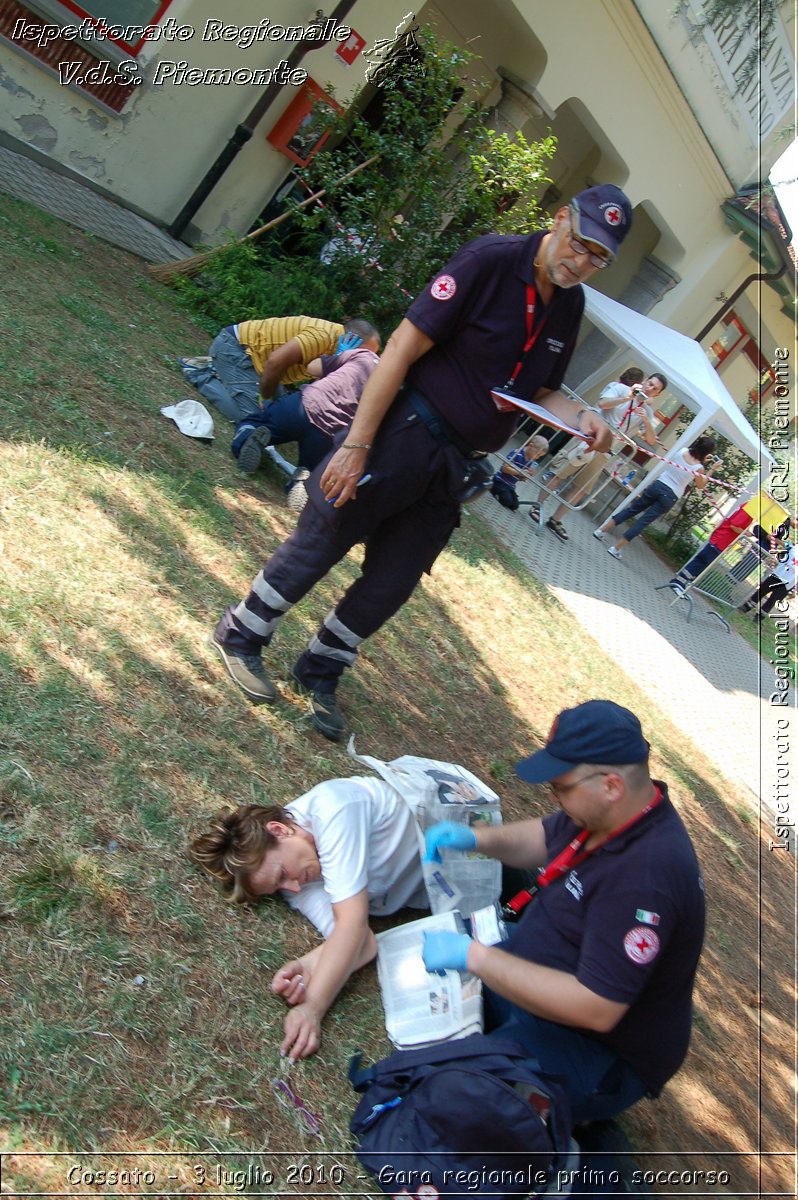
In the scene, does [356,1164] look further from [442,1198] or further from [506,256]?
[506,256]

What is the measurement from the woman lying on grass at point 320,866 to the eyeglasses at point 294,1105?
0.09 m

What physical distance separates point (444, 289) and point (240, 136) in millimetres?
6791

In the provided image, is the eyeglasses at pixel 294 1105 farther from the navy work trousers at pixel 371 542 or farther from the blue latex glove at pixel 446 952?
the navy work trousers at pixel 371 542

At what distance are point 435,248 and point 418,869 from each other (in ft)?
21.2

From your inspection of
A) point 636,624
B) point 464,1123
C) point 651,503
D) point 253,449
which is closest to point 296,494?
point 253,449

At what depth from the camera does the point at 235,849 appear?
8.70 feet

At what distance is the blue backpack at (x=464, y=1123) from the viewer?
2082 mm

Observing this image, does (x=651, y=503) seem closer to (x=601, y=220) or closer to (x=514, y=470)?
(x=514, y=470)

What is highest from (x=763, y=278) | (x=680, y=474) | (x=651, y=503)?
(x=763, y=278)

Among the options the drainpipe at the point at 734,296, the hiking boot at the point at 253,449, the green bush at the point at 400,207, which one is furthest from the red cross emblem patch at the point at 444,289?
the drainpipe at the point at 734,296

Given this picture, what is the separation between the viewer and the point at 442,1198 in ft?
6.91

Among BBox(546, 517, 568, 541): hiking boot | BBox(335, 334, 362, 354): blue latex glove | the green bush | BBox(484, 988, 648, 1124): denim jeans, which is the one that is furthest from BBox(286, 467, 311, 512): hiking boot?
BBox(546, 517, 568, 541): hiking boot

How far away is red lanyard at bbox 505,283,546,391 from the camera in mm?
2938

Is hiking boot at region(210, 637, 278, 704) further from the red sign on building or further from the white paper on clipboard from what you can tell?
the red sign on building
